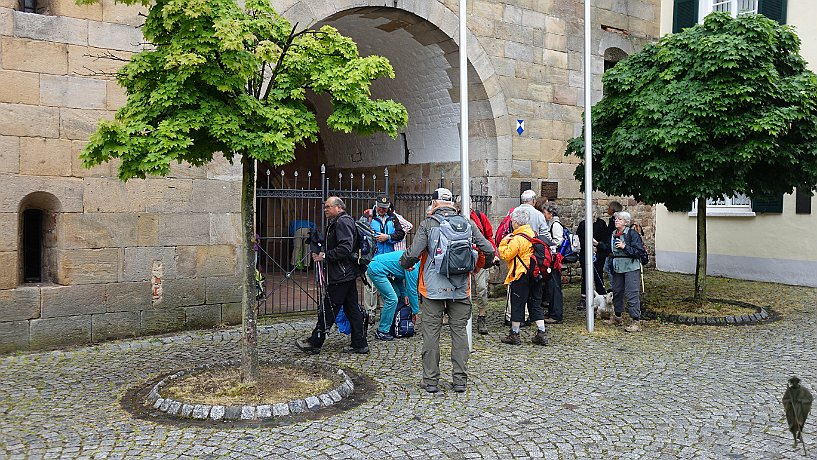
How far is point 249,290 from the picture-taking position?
596cm

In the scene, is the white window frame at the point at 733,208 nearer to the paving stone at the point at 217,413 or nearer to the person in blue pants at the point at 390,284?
the person in blue pants at the point at 390,284

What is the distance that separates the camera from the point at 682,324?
30.0 ft

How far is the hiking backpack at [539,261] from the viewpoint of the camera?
7.73 meters

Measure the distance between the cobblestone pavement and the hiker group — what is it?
0.97 feet

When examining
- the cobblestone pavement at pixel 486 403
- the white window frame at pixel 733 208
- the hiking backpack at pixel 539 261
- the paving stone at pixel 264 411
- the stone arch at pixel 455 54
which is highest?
the stone arch at pixel 455 54

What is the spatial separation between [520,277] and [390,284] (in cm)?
147

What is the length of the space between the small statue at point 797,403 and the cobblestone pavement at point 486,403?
1226mm

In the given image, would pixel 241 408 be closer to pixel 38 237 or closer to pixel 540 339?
pixel 540 339

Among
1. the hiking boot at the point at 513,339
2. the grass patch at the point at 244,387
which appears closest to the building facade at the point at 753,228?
the hiking boot at the point at 513,339

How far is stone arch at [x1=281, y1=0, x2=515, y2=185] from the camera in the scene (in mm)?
10469

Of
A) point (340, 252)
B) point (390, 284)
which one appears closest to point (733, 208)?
point (390, 284)

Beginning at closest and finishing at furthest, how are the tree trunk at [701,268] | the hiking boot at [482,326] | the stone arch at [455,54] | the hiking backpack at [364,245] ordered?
the hiking backpack at [364,245], the hiking boot at [482,326], the tree trunk at [701,268], the stone arch at [455,54]

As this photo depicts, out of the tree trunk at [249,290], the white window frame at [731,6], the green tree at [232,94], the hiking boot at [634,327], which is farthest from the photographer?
the white window frame at [731,6]

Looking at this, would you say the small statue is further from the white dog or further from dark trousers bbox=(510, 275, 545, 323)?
the white dog
